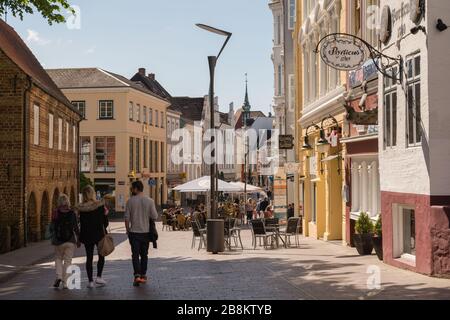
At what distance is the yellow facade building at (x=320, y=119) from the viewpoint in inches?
923

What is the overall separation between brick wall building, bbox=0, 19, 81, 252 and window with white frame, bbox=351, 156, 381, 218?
414 inches

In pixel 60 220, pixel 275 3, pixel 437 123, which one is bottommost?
pixel 60 220

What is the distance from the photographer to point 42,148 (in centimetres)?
2894

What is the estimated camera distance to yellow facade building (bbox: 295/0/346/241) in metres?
23.5

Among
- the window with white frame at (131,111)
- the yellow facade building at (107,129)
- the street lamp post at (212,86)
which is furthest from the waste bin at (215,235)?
the window with white frame at (131,111)

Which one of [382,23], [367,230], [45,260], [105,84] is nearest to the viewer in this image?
[382,23]

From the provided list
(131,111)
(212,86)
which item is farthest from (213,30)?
(131,111)

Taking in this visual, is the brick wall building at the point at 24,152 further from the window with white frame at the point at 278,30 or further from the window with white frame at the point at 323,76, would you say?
the window with white frame at the point at 278,30

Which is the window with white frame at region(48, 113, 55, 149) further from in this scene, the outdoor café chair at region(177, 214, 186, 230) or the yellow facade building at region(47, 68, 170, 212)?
the yellow facade building at region(47, 68, 170, 212)

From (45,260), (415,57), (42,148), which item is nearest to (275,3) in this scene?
(42,148)

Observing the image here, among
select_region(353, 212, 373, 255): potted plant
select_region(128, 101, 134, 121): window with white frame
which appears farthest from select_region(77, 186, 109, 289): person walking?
select_region(128, 101, 134, 121): window with white frame

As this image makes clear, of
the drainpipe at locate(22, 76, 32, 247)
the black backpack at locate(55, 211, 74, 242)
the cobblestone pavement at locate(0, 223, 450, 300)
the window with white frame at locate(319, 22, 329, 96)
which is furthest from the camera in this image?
the window with white frame at locate(319, 22, 329, 96)
